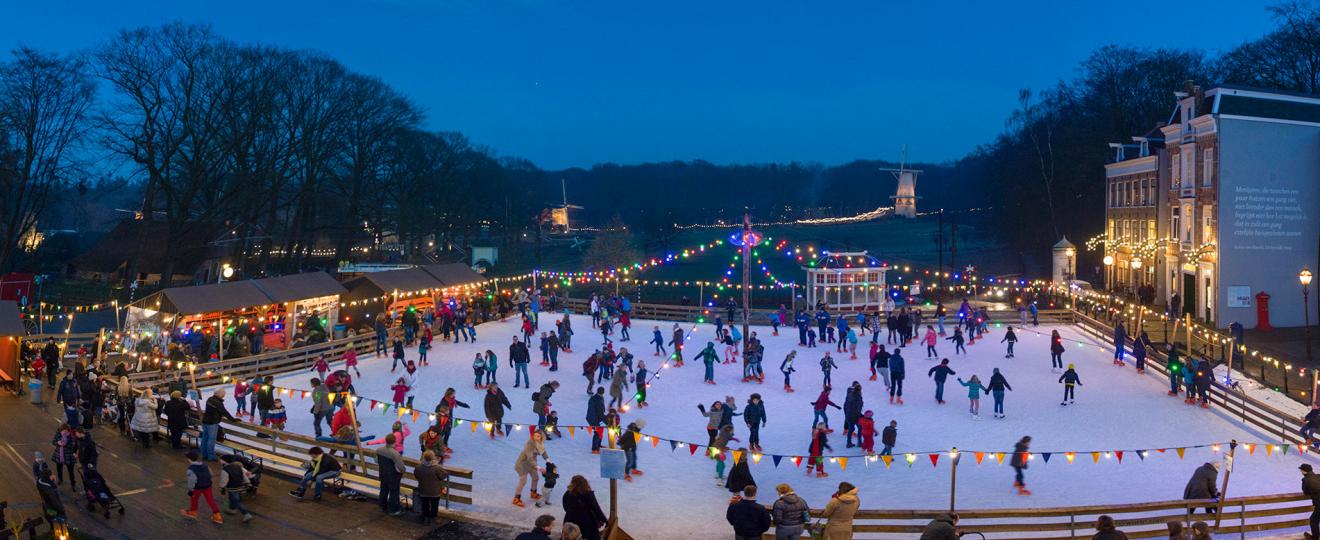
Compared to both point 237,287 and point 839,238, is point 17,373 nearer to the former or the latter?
point 237,287

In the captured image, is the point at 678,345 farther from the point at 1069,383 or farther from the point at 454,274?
the point at 454,274

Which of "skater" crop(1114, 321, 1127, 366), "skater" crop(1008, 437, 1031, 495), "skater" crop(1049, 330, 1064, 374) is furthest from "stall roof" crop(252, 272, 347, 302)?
"skater" crop(1114, 321, 1127, 366)

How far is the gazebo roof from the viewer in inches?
1521

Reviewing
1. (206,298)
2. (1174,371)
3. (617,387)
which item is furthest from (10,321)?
(1174,371)

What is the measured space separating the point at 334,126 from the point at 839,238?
41475mm

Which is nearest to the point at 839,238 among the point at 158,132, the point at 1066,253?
the point at 1066,253

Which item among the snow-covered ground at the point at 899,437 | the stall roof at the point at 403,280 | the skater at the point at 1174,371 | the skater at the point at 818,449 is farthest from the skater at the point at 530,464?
the stall roof at the point at 403,280

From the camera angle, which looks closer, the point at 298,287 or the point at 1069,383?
the point at 1069,383

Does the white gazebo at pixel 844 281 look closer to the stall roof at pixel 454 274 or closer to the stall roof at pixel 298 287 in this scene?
the stall roof at pixel 454 274

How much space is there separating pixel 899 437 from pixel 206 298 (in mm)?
18598

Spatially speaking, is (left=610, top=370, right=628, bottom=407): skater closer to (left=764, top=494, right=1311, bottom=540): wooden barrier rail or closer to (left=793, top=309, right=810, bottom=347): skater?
(left=764, top=494, right=1311, bottom=540): wooden barrier rail

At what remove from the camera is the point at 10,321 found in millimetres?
21812

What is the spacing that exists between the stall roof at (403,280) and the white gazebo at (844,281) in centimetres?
1510

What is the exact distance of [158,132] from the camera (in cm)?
4084
